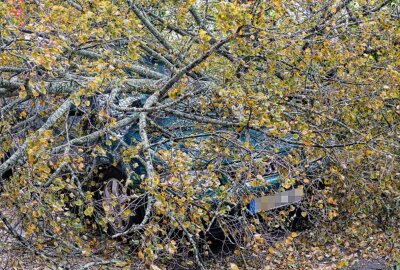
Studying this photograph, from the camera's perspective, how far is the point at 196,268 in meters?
4.36

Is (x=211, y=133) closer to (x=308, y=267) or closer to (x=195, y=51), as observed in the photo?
(x=195, y=51)

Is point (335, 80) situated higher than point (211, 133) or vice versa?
point (335, 80)

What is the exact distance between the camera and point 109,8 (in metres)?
4.14

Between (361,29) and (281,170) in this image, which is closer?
(281,170)

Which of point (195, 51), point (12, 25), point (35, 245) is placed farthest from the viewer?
point (195, 51)

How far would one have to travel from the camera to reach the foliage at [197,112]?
371 cm

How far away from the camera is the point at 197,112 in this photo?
4.76m

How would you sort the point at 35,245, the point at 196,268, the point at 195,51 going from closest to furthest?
1. the point at 35,245
2. the point at 196,268
3. the point at 195,51

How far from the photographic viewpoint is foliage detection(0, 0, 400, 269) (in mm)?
3715

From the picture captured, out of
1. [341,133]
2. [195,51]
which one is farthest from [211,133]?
[341,133]

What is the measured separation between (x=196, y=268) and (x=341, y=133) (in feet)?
5.41

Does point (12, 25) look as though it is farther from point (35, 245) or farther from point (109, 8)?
point (35, 245)

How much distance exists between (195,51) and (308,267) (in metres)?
1.95

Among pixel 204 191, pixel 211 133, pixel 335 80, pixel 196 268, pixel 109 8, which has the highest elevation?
pixel 109 8
